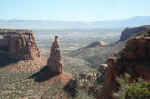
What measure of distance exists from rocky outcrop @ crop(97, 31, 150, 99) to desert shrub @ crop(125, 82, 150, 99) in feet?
12.1

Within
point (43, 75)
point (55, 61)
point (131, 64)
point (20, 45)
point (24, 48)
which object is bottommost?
point (43, 75)

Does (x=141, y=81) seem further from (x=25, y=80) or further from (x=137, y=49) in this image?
(x=25, y=80)

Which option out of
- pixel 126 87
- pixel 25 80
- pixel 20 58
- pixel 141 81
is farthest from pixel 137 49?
pixel 20 58

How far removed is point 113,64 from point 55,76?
115ft

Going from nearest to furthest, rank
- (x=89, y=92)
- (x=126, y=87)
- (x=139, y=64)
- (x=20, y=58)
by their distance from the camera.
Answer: (x=126, y=87)
(x=139, y=64)
(x=89, y=92)
(x=20, y=58)

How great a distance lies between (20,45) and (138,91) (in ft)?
183

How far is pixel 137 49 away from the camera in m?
24.4

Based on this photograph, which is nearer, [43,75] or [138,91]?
[138,91]

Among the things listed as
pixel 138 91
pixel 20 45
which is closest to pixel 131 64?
pixel 138 91

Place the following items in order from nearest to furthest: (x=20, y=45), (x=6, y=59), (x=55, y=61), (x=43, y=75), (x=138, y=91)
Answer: (x=138, y=91)
(x=55, y=61)
(x=43, y=75)
(x=6, y=59)
(x=20, y=45)

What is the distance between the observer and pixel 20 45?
6931 cm

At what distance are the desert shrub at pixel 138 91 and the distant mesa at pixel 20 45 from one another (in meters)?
54.2

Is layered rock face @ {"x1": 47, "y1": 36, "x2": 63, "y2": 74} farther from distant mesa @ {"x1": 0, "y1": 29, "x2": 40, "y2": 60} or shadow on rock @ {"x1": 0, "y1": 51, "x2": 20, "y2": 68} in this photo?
shadow on rock @ {"x1": 0, "y1": 51, "x2": 20, "y2": 68}

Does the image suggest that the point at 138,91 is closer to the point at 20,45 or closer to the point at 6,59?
the point at 20,45
